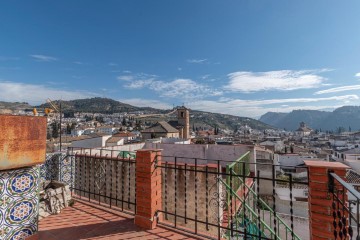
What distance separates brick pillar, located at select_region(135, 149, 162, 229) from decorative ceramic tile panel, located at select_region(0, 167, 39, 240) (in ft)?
4.93

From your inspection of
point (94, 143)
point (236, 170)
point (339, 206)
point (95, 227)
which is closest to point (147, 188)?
point (95, 227)

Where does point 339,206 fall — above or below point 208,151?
above

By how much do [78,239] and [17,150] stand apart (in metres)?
1.66

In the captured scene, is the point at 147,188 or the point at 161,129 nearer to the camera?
the point at 147,188

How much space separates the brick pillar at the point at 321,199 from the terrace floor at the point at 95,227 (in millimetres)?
1686

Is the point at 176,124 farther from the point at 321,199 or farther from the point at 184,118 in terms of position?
the point at 321,199

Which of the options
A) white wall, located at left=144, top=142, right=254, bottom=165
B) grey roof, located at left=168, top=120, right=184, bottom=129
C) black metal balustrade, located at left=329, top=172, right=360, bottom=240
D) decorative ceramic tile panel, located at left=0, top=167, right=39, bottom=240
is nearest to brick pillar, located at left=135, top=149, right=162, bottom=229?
decorative ceramic tile panel, located at left=0, top=167, right=39, bottom=240

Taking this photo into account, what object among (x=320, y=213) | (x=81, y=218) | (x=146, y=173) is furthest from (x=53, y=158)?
(x=320, y=213)

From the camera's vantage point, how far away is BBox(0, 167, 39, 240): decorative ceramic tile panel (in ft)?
8.37

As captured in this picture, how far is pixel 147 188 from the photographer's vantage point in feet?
11.9

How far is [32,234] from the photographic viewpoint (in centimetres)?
286

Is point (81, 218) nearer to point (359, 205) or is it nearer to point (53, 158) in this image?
point (53, 158)

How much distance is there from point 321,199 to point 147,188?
98.5 inches

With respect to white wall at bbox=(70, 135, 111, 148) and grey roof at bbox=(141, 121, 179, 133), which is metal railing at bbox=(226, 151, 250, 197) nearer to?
white wall at bbox=(70, 135, 111, 148)
